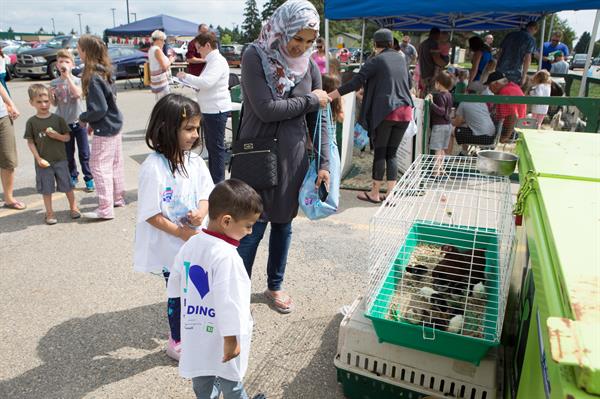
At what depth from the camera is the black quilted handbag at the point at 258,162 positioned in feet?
8.43

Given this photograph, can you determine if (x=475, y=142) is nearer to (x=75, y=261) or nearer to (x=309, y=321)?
(x=309, y=321)

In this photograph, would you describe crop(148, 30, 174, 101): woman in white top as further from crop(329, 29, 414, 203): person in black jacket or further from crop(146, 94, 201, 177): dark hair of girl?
crop(146, 94, 201, 177): dark hair of girl

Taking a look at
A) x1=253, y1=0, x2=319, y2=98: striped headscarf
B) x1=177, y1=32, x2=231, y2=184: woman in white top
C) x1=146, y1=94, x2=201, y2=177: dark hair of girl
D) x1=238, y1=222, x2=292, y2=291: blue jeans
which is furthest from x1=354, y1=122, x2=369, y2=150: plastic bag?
x1=146, y1=94, x2=201, y2=177: dark hair of girl

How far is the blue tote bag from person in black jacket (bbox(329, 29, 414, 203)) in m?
2.04

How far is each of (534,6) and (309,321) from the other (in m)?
4.45

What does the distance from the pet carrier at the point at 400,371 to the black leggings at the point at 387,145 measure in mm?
3189

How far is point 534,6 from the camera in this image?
5.14 meters

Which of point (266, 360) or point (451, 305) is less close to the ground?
point (451, 305)

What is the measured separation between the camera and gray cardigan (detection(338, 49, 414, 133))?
4.95 m

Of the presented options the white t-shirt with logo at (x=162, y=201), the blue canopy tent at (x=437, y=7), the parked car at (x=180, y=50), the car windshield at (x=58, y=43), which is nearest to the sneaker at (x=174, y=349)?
the white t-shirt with logo at (x=162, y=201)

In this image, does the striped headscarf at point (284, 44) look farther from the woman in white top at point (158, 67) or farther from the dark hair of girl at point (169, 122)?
the woman in white top at point (158, 67)

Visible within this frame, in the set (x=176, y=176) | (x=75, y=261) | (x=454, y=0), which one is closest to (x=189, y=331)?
(x=176, y=176)

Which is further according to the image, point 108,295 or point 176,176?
point 108,295


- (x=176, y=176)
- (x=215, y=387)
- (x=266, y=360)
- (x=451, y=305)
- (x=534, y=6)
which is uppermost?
(x=534, y=6)
